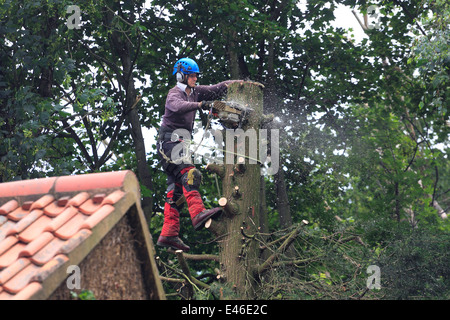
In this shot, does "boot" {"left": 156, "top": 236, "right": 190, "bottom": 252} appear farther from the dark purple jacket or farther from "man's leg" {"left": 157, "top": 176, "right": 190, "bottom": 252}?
the dark purple jacket

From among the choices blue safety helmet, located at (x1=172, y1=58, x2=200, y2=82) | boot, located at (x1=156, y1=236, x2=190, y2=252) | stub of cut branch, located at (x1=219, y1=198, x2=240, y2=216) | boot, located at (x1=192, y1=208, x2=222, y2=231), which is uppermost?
blue safety helmet, located at (x1=172, y1=58, x2=200, y2=82)

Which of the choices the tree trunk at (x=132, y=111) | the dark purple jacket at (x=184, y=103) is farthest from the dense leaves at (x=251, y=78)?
the dark purple jacket at (x=184, y=103)

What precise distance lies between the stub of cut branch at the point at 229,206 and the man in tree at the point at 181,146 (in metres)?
0.15

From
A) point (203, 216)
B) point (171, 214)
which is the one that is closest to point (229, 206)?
point (203, 216)

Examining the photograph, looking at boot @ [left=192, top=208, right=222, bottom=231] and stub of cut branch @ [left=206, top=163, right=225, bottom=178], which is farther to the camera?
stub of cut branch @ [left=206, top=163, right=225, bottom=178]

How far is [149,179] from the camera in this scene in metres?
10.9

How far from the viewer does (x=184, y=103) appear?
250 inches

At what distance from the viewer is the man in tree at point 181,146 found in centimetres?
639

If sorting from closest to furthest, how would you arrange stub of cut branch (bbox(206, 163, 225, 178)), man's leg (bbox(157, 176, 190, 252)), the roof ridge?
the roof ridge → stub of cut branch (bbox(206, 163, 225, 178)) → man's leg (bbox(157, 176, 190, 252))

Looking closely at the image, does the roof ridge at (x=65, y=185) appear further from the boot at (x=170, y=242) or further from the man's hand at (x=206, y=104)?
the boot at (x=170, y=242)

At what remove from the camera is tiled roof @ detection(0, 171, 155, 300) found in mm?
3160

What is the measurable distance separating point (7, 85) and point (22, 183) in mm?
5702

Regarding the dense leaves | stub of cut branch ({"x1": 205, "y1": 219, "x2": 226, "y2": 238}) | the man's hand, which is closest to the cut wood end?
stub of cut branch ({"x1": 205, "y1": 219, "x2": 226, "y2": 238})

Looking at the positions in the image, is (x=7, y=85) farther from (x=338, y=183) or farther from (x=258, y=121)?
(x=338, y=183)
